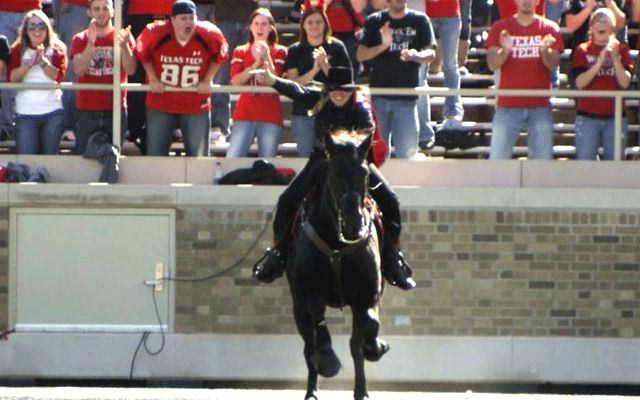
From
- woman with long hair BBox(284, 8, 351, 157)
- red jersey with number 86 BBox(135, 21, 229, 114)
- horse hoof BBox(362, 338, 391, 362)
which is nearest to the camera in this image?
horse hoof BBox(362, 338, 391, 362)

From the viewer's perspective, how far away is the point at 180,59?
1702cm

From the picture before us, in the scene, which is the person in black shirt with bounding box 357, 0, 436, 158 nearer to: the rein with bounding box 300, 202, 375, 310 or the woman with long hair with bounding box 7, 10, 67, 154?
the woman with long hair with bounding box 7, 10, 67, 154

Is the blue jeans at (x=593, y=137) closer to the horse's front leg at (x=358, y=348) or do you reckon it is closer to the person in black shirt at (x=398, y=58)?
the person in black shirt at (x=398, y=58)

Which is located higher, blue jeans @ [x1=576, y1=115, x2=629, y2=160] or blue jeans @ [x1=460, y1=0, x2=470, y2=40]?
blue jeans @ [x1=460, y1=0, x2=470, y2=40]

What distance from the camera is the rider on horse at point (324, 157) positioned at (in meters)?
12.7

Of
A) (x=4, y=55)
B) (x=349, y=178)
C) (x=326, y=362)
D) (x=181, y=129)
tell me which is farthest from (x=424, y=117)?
(x=349, y=178)

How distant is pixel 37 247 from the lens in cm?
1733

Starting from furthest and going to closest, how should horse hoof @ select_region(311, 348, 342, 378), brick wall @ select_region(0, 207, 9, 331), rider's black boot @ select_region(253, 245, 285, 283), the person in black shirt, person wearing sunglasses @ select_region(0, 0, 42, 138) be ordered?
1. person wearing sunglasses @ select_region(0, 0, 42, 138)
2. brick wall @ select_region(0, 207, 9, 331)
3. the person in black shirt
4. rider's black boot @ select_region(253, 245, 285, 283)
5. horse hoof @ select_region(311, 348, 342, 378)

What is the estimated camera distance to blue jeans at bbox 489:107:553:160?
1728cm

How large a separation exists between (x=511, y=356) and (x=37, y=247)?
455cm

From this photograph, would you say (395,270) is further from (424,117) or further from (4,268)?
(4,268)

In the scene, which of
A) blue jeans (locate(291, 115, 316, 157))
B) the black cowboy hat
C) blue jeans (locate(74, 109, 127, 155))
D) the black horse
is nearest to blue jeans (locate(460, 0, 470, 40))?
blue jeans (locate(291, 115, 316, 157))

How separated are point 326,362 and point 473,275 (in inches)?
189

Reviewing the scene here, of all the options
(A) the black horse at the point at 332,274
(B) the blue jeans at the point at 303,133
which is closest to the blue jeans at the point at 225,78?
(B) the blue jeans at the point at 303,133
